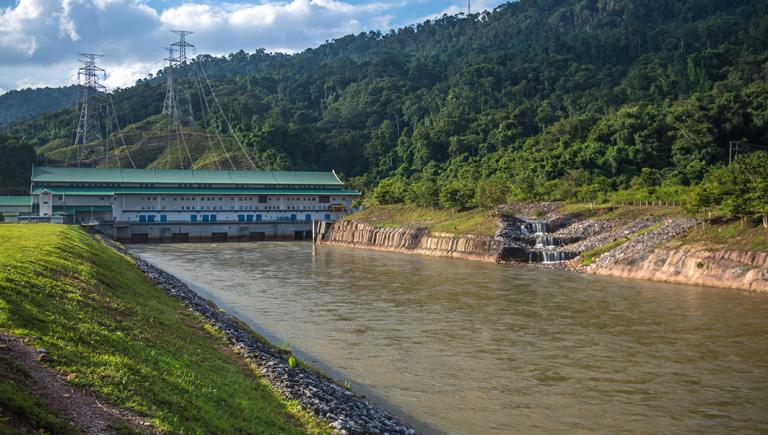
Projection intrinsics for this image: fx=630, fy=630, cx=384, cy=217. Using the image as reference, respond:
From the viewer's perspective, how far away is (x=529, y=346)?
2283 centimetres

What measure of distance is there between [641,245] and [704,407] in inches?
1215

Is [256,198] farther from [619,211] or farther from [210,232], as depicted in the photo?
[619,211]

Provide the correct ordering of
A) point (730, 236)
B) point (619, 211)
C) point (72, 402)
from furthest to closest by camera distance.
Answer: point (619, 211), point (730, 236), point (72, 402)

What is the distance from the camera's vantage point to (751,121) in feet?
258

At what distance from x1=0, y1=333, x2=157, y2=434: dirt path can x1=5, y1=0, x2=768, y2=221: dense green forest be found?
143 ft

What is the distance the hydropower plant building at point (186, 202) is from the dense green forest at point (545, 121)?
1404cm

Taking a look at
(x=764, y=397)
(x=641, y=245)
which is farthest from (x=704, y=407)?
(x=641, y=245)

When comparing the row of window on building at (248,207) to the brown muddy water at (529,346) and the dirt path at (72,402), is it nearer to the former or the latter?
the brown muddy water at (529,346)

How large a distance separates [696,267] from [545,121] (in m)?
80.1

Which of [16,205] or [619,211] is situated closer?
[619,211]

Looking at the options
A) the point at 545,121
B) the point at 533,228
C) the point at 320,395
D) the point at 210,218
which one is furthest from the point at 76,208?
the point at 320,395

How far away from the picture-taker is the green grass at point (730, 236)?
37219mm

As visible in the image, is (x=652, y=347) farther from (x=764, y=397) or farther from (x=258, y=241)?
(x=258, y=241)

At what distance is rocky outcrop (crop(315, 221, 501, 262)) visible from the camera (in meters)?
57.7
